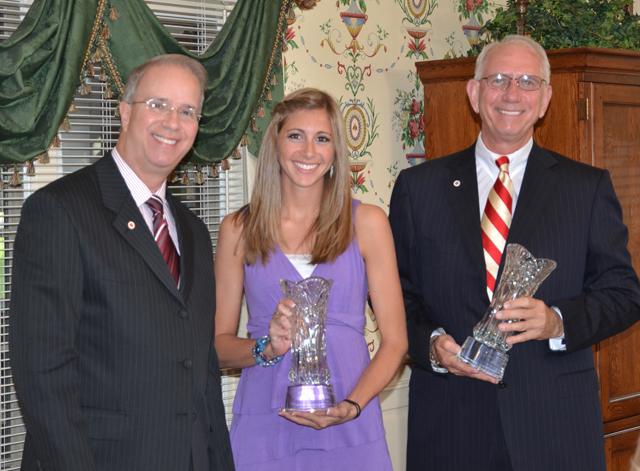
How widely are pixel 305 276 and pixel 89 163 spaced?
44.0 inches

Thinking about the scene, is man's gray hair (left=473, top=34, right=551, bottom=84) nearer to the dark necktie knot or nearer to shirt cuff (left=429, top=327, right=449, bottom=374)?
the dark necktie knot

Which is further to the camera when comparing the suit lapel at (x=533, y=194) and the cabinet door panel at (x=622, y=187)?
the cabinet door panel at (x=622, y=187)

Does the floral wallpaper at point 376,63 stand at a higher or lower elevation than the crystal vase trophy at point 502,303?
higher

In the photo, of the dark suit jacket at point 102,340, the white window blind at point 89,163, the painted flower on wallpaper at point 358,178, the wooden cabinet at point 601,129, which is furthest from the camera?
the painted flower on wallpaper at point 358,178

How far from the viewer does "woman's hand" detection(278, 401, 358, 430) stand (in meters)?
2.48

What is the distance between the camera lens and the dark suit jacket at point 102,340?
6.71 ft

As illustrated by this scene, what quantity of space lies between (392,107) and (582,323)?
180 centimetres

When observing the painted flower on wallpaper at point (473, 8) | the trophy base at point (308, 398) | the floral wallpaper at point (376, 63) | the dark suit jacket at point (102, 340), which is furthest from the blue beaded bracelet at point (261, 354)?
the painted flower on wallpaper at point (473, 8)

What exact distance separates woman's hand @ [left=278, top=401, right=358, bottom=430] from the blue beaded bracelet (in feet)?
0.52

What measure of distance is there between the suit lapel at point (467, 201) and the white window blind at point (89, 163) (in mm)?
1016

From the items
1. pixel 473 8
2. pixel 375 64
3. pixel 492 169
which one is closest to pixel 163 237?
pixel 492 169

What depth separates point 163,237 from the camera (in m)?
2.33

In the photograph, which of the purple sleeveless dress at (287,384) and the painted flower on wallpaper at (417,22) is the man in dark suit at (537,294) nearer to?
the purple sleeveless dress at (287,384)

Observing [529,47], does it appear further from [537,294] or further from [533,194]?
[537,294]
